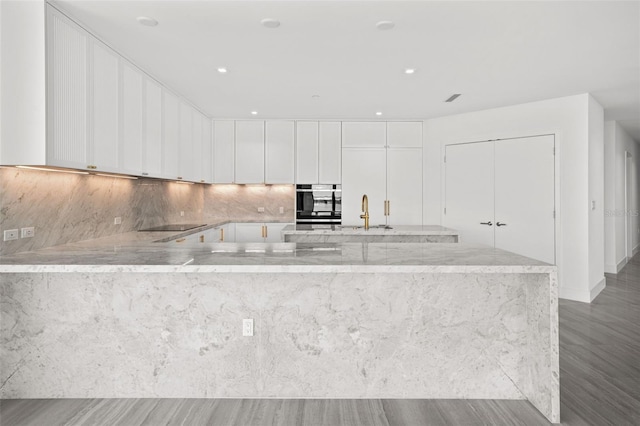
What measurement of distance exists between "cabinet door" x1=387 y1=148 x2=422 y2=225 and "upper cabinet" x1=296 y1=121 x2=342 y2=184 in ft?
2.79

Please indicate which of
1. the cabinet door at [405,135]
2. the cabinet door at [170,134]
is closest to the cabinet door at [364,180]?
the cabinet door at [405,135]

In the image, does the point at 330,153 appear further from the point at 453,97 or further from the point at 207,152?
the point at 453,97

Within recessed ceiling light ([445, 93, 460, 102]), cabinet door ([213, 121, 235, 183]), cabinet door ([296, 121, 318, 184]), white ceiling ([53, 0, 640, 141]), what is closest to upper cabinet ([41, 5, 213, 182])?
white ceiling ([53, 0, 640, 141])

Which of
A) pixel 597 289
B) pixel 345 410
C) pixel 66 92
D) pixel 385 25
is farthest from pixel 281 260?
pixel 597 289

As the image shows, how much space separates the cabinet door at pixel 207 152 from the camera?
560 centimetres

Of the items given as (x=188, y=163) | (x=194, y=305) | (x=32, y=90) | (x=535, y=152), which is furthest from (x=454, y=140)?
(x=32, y=90)

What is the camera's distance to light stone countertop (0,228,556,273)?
6.46ft

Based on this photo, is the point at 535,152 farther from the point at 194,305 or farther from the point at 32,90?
the point at 32,90

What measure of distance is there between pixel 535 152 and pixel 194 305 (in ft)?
15.3

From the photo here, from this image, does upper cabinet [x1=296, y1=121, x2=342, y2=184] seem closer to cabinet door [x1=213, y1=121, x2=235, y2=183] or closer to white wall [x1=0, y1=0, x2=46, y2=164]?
cabinet door [x1=213, y1=121, x2=235, y2=183]

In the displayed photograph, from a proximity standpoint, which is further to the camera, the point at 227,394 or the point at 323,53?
the point at 323,53

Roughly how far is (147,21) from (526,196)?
4790 millimetres

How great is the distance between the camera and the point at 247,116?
5.71 metres

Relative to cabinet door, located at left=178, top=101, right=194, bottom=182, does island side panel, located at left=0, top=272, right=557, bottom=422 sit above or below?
below
